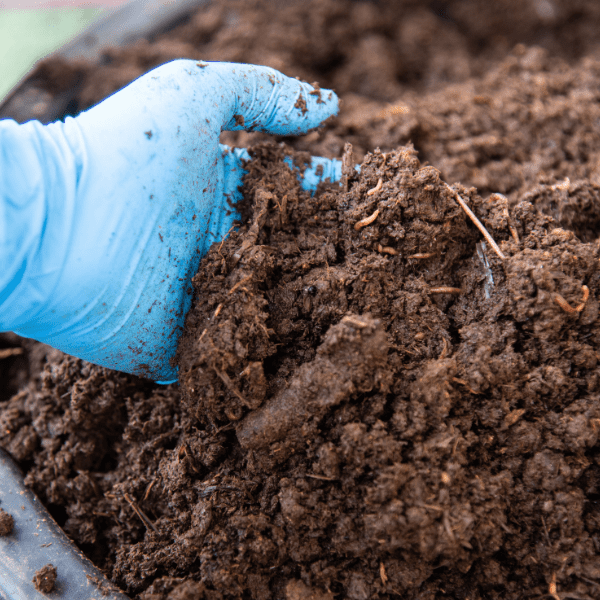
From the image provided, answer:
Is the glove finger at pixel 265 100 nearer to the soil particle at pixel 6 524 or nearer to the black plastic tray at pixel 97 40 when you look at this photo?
the black plastic tray at pixel 97 40

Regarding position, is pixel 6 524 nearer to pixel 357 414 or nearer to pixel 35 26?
pixel 357 414

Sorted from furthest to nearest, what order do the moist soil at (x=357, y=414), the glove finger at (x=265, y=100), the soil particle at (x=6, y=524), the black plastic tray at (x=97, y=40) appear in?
the black plastic tray at (x=97, y=40) < the glove finger at (x=265, y=100) < the soil particle at (x=6, y=524) < the moist soil at (x=357, y=414)

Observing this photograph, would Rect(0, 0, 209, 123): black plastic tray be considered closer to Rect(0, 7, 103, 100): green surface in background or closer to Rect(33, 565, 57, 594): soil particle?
Rect(0, 7, 103, 100): green surface in background

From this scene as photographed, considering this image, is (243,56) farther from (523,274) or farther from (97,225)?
(523,274)

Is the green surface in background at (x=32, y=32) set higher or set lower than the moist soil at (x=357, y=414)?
higher

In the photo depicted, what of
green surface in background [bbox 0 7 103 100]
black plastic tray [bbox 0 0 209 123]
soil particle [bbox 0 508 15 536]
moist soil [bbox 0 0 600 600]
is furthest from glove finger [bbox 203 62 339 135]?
green surface in background [bbox 0 7 103 100]

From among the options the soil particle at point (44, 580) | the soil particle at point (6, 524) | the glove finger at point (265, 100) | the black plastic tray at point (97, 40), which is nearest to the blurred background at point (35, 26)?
the black plastic tray at point (97, 40)

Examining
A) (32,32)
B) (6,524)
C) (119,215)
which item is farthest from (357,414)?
(32,32)
